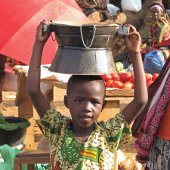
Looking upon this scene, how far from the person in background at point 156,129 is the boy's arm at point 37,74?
2.84 feet

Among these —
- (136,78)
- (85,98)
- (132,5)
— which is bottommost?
(85,98)

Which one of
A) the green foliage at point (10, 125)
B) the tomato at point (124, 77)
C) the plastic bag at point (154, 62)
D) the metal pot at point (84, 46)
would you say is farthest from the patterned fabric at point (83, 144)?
the plastic bag at point (154, 62)

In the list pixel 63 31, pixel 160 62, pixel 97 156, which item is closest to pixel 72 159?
pixel 97 156

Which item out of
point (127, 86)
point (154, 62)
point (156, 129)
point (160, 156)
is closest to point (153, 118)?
point (156, 129)

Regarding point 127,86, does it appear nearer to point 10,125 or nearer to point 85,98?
point 10,125

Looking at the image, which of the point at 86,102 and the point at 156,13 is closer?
the point at 86,102

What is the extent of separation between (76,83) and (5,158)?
5.62 feet

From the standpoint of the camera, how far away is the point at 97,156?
2.85 metres

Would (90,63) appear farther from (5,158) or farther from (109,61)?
(5,158)

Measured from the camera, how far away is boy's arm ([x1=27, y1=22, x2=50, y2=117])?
9.25ft

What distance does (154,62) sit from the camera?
27.1 ft

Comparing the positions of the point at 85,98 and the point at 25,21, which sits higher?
the point at 25,21

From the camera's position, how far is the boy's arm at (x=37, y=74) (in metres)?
2.82

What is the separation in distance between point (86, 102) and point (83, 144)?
0.72ft
